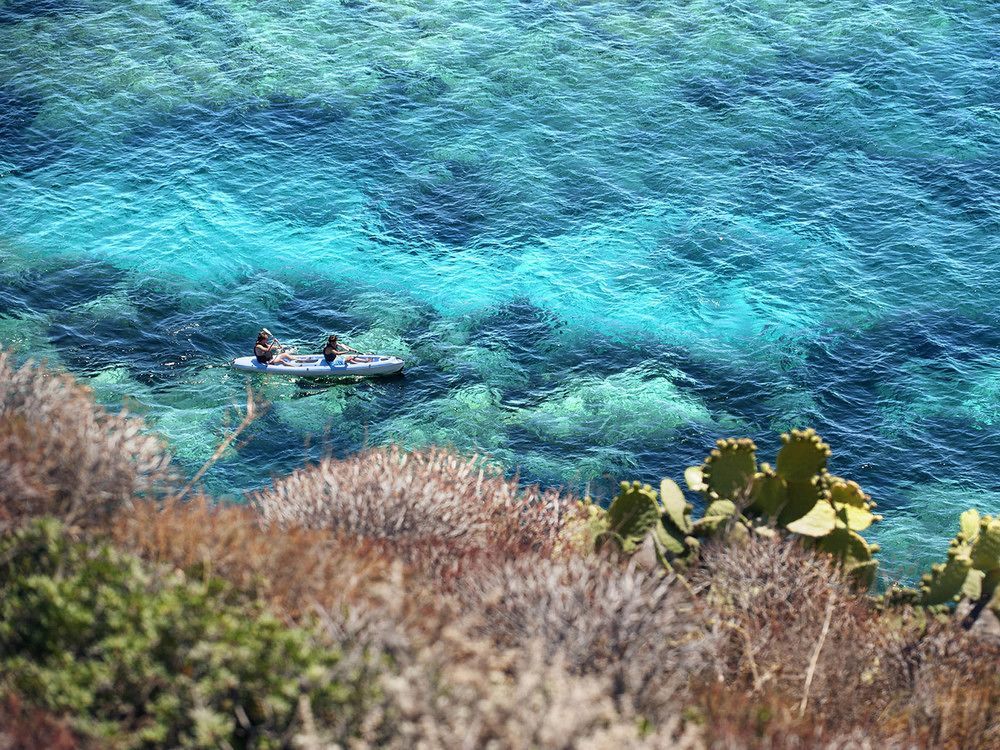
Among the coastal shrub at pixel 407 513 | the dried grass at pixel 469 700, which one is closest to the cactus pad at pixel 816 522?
the coastal shrub at pixel 407 513

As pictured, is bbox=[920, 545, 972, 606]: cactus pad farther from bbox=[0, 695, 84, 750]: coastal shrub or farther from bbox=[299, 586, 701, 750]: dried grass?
bbox=[0, 695, 84, 750]: coastal shrub

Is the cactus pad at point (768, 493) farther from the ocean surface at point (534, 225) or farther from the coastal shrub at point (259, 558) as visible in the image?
the ocean surface at point (534, 225)

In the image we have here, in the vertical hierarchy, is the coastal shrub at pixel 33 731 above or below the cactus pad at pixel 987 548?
above

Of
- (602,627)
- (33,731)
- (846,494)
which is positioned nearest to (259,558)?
(33,731)

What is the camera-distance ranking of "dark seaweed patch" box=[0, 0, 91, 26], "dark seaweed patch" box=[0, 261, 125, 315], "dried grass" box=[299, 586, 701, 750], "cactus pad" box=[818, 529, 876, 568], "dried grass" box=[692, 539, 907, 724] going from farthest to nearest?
1. "dark seaweed patch" box=[0, 0, 91, 26]
2. "dark seaweed patch" box=[0, 261, 125, 315]
3. "cactus pad" box=[818, 529, 876, 568]
4. "dried grass" box=[692, 539, 907, 724]
5. "dried grass" box=[299, 586, 701, 750]

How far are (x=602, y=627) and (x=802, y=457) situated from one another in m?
5.64

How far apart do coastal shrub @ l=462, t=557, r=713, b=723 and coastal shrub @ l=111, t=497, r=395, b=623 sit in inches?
59.2

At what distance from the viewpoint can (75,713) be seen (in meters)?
11.8

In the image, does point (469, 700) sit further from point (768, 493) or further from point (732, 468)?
point (768, 493)

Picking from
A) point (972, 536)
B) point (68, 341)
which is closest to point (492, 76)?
Answer: point (68, 341)

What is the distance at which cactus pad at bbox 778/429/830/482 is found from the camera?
17344 millimetres

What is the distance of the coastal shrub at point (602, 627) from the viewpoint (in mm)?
12797

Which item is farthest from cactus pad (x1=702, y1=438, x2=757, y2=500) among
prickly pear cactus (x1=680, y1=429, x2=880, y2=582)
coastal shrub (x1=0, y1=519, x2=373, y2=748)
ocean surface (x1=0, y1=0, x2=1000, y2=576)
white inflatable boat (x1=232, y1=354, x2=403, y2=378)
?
white inflatable boat (x1=232, y1=354, x2=403, y2=378)

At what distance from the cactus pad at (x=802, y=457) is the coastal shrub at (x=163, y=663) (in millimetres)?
8485
